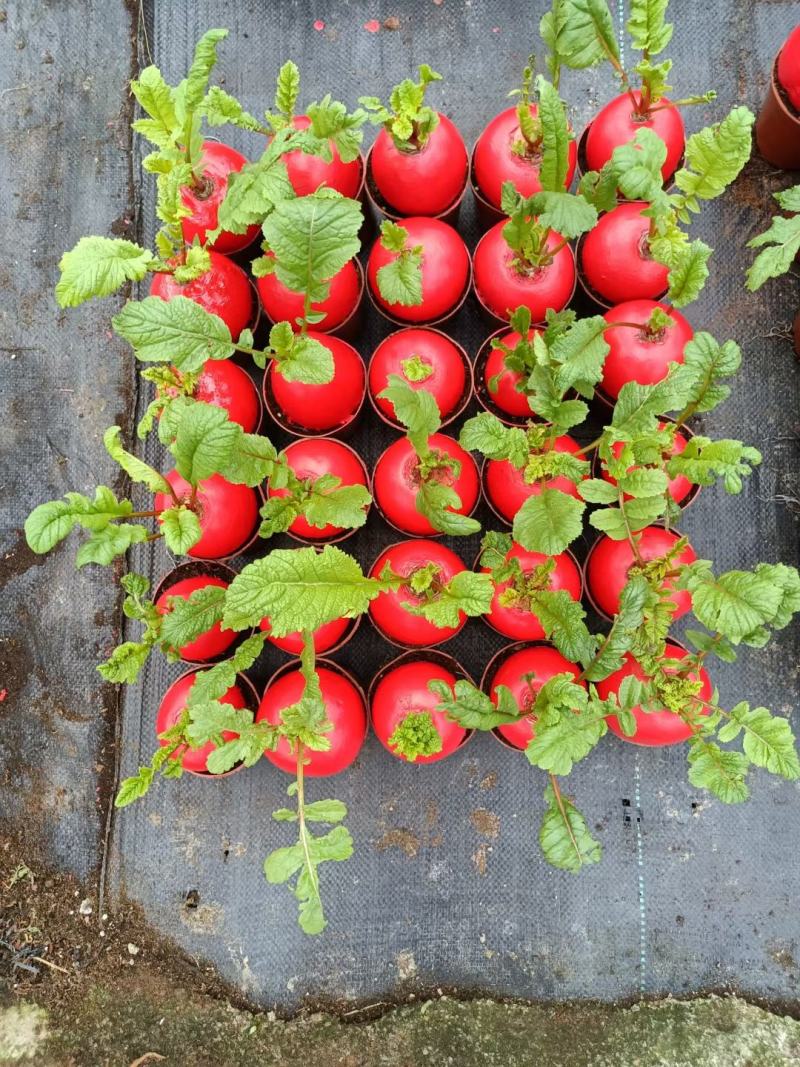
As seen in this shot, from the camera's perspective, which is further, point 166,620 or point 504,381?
point 504,381

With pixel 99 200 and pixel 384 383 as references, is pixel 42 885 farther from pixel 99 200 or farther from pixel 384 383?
pixel 99 200

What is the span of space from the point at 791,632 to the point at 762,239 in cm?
89

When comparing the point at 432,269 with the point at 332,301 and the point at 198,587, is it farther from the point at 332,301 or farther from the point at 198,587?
the point at 198,587

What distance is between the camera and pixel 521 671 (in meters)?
1.48

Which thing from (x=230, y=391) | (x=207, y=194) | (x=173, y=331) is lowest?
(x=230, y=391)

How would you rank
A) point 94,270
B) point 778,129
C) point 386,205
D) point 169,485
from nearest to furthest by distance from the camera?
point 94,270 < point 169,485 < point 386,205 < point 778,129

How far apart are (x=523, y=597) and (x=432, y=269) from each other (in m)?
0.65

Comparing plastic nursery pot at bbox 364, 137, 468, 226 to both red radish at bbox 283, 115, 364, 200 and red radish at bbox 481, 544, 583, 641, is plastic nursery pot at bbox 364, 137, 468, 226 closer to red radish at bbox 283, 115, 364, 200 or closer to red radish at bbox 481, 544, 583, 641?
red radish at bbox 283, 115, 364, 200

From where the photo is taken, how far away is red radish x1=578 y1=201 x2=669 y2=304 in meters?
1.44

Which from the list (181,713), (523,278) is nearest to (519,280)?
(523,278)

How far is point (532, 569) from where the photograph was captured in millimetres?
1421

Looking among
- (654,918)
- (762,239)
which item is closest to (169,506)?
(762,239)

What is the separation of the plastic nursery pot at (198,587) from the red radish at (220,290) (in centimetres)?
49

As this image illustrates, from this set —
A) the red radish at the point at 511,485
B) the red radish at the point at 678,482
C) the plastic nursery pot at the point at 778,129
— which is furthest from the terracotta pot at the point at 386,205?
the plastic nursery pot at the point at 778,129
